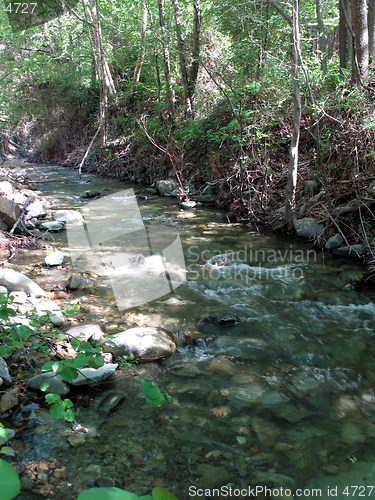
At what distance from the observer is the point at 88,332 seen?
337cm

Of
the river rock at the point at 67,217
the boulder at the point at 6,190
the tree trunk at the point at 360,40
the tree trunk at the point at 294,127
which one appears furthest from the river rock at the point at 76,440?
the tree trunk at the point at 360,40

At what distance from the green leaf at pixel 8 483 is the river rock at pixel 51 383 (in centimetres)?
195

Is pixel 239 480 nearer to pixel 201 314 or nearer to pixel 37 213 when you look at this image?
pixel 201 314

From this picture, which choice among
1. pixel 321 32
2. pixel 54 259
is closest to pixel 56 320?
pixel 54 259

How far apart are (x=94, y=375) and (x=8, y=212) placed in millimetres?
4471

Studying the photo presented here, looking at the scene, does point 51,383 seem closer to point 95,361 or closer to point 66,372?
point 95,361

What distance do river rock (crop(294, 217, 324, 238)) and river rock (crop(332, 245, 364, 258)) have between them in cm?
51

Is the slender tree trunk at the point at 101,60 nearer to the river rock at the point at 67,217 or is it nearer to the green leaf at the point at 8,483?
→ the river rock at the point at 67,217

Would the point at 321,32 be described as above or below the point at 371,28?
above

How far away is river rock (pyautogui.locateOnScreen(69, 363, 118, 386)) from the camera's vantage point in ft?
8.86

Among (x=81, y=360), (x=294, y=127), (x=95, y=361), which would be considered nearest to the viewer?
(x=81, y=360)

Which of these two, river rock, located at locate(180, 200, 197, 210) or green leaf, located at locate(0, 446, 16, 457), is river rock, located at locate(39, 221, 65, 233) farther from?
green leaf, located at locate(0, 446, 16, 457)

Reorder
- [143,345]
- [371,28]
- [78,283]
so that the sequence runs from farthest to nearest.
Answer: [371,28] → [78,283] → [143,345]

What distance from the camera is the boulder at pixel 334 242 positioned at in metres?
5.84
